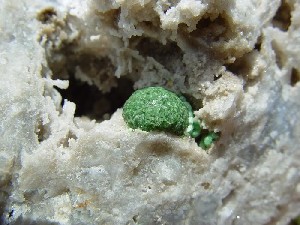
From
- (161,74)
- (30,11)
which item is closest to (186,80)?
(161,74)

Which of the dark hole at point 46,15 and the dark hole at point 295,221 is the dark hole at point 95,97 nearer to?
the dark hole at point 46,15

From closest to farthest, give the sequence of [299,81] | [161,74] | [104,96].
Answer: [299,81] < [161,74] < [104,96]

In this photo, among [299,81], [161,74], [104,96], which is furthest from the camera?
[104,96]

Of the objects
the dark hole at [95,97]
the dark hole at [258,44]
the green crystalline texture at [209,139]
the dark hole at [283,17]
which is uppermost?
the dark hole at [283,17]

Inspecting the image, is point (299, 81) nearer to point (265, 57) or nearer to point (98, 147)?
point (265, 57)

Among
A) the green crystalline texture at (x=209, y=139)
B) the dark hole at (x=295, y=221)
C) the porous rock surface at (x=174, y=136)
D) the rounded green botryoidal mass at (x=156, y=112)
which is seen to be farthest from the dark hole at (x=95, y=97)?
the dark hole at (x=295, y=221)

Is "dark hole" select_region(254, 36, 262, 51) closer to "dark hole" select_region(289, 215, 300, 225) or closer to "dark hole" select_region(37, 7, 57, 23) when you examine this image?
"dark hole" select_region(289, 215, 300, 225)

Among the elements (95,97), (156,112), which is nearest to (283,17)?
(156,112)

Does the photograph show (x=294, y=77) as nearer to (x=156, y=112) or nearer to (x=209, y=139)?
(x=209, y=139)
